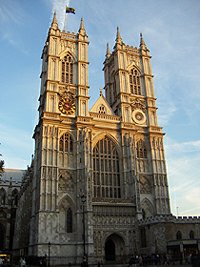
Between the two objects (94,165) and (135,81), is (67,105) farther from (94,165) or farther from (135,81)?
(135,81)

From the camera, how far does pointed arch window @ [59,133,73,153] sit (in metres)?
40.9

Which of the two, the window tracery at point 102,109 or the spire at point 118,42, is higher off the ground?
the spire at point 118,42

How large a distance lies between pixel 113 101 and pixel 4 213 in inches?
1295

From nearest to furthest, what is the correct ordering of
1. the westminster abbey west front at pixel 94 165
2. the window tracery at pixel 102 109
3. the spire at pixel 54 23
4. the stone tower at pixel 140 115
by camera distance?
1. the westminster abbey west front at pixel 94 165
2. the stone tower at pixel 140 115
3. the window tracery at pixel 102 109
4. the spire at pixel 54 23

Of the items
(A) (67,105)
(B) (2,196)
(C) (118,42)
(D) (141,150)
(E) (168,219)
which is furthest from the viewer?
(B) (2,196)

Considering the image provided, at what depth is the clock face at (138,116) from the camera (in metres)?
46.9

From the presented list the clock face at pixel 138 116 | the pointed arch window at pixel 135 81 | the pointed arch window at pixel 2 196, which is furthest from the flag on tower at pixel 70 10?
the pointed arch window at pixel 2 196

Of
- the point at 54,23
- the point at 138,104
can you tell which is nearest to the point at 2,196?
the point at 138,104

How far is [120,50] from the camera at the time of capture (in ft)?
166

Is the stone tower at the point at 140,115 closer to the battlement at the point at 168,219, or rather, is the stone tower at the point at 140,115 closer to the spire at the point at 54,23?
the battlement at the point at 168,219

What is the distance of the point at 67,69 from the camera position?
47.1m

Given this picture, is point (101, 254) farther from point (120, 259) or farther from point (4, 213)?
point (4, 213)

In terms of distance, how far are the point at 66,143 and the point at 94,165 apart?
15.9 ft

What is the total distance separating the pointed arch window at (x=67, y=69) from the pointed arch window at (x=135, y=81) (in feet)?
33.2
